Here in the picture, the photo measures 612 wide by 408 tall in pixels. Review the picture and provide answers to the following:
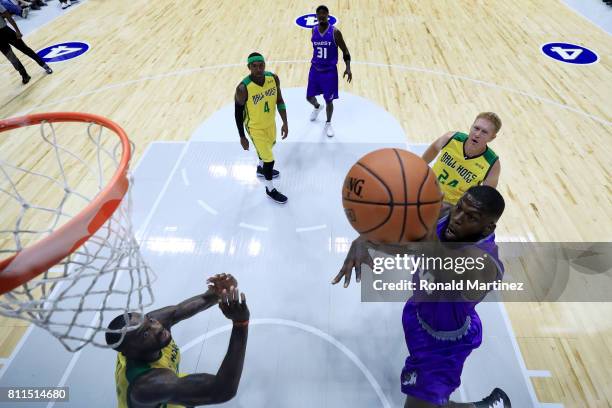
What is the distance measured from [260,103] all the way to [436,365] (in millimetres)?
2788

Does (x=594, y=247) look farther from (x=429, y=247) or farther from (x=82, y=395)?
(x=82, y=395)

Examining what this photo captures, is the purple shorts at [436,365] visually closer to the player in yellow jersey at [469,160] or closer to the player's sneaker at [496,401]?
the player's sneaker at [496,401]

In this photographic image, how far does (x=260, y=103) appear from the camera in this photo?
12.9 feet

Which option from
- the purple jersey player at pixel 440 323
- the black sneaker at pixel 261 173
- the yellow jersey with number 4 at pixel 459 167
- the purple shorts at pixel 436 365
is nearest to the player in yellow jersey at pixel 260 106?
the black sneaker at pixel 261 173

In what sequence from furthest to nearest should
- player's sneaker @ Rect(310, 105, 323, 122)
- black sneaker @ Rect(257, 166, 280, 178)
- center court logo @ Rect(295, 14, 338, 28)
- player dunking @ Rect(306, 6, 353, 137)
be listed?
center court logo @ Rect(295, 14, 338, 28), player's sneaker @ Rect(310, 105, 323, 122), player dunking @ Rect(306, 6, 353, 137), black sneaker @ Rect(257, 166, 280, 178)

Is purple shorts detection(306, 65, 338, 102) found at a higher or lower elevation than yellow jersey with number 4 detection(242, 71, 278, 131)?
lower

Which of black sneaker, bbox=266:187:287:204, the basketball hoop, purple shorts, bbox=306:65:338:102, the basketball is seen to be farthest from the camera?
purple shorts, bbox=306:65:338:102

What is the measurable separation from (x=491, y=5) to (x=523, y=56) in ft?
10.5

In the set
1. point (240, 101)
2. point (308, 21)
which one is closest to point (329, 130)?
point (240, 101)

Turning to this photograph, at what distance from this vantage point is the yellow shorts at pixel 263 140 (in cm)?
409

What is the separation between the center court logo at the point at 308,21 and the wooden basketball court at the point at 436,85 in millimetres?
200

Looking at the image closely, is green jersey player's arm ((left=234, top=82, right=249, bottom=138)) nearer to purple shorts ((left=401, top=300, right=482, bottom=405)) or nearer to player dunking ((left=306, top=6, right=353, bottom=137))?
player dunking ((left=306, top=6, right=353, bottom=137))

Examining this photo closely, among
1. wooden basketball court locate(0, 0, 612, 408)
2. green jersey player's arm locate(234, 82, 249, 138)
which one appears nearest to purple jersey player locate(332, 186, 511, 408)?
wooden basketball court locate(0, 0, 612, 408)

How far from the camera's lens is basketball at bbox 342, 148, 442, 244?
6.84 ft
